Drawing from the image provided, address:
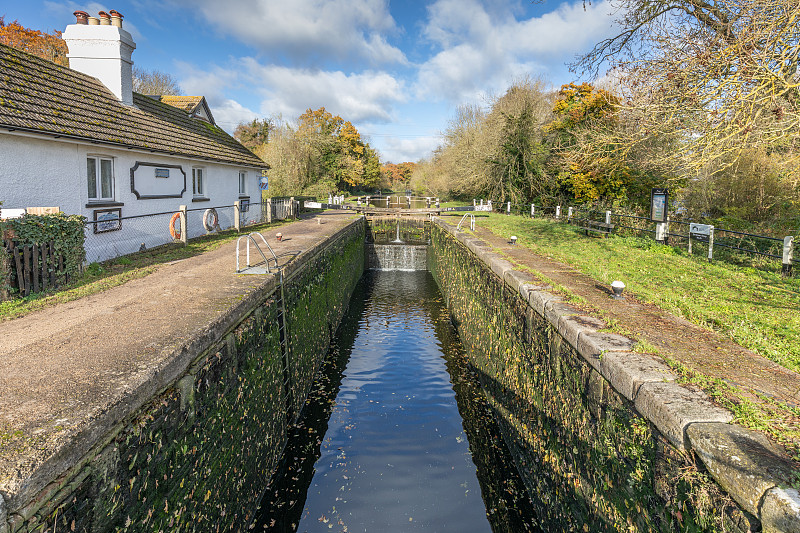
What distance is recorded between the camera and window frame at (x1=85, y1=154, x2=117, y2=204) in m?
9.83

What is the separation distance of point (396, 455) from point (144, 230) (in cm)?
860

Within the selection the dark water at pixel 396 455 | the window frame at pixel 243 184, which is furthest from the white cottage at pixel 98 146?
the dark water at pixel 396 455

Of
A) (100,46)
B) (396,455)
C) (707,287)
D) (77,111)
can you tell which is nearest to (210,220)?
(77,111)

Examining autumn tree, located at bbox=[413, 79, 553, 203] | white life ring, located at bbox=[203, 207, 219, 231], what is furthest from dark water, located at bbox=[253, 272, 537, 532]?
autumn tree, located at bbox=[413, 79, 553, 203]

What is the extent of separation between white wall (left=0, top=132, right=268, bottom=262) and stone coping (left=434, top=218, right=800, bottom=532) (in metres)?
9.33

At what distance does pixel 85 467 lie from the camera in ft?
8.20

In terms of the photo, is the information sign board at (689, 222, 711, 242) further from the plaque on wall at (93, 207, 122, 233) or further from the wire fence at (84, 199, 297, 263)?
the plaque on wall at (93, 207, 122, 233)

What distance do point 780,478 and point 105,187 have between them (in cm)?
1233

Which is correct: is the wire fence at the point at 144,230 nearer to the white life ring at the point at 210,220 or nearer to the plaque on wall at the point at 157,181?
the white life ring at the point at 210,220

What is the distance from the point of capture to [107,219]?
959cm

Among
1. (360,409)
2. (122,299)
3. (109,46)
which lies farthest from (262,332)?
(109,46)

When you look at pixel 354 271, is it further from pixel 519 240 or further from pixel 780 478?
pixel 780 478

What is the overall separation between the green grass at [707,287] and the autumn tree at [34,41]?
33.2 m

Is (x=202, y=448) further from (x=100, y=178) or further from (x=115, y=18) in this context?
(x=115, y=18)
